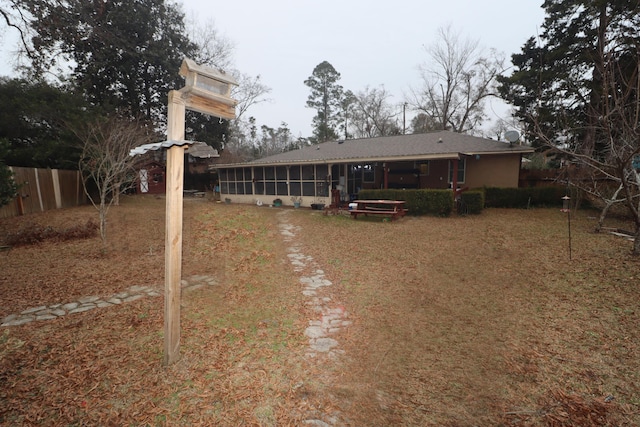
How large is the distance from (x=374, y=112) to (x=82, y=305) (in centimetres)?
3415

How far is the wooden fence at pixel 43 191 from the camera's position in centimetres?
952

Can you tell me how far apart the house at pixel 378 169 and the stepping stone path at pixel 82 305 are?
33.2 ft

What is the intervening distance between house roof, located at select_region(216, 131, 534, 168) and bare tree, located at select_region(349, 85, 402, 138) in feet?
57.3

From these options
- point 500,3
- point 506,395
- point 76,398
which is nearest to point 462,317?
point 506,395

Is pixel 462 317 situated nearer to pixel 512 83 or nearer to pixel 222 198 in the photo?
pixel 512 83

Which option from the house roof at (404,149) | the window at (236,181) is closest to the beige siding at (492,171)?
the house roof at (404,149)

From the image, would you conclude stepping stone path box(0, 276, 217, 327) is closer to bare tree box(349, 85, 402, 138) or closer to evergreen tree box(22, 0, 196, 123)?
evergreen tree box(22, 0, 196, 123)

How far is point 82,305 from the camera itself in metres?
3.87

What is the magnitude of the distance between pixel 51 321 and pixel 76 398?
1789 millimetres

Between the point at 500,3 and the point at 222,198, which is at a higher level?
the point at 500,3

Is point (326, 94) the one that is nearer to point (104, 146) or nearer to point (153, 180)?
point (153, 180)

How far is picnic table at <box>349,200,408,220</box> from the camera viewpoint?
10328 millimetres

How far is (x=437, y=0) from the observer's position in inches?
794

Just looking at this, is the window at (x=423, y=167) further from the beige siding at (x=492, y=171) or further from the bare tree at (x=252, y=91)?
the bare tree at (x=252, y=91)
